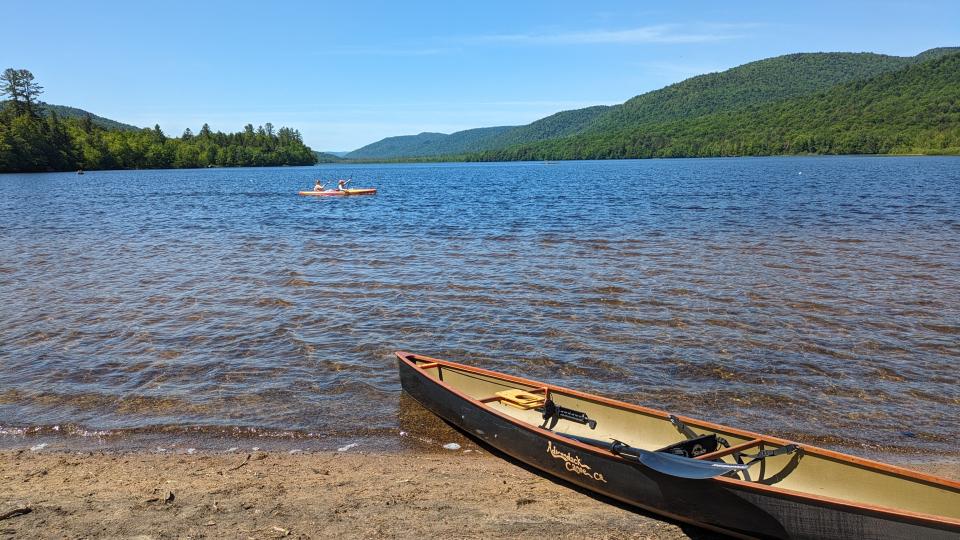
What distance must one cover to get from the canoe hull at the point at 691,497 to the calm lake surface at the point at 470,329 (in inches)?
64.4

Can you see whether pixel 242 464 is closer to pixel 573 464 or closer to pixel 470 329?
pixel 573 464

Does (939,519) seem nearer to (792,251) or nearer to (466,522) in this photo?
(466,522)

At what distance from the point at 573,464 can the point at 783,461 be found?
230 cm

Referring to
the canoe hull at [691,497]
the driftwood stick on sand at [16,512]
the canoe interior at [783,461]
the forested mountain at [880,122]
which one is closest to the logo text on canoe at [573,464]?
the canoe hull at [691,497]

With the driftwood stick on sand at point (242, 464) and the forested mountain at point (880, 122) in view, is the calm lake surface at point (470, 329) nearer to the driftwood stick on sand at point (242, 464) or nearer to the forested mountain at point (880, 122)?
the driftwood stick on sand at point (242, 464)

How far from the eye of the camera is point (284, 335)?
46.0 feet

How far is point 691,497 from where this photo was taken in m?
6.33

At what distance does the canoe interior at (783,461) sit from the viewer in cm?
593

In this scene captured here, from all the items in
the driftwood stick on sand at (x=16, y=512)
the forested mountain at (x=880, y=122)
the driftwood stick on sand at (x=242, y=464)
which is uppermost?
the forested mountain at (x=880, y=122)

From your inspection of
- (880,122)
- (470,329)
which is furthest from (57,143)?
(880,122)

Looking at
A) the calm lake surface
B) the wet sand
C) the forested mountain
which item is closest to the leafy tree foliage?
the calm lake surface

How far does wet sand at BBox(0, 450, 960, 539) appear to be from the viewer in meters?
6.37

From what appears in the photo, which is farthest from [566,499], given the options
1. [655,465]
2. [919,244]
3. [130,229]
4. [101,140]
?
[101,140]

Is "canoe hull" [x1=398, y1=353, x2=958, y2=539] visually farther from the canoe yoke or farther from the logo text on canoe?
the canoe yoke
